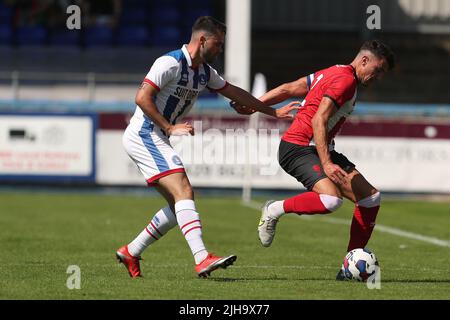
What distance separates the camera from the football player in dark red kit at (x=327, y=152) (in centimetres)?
911

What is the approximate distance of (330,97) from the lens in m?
9.12

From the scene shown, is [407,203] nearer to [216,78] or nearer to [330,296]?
[216,78]

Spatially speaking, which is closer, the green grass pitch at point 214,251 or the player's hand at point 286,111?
the green grass pitch at point 214,251

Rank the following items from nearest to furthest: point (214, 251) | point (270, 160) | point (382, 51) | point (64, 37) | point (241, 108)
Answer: point (382, 51) → point (241, 108) → point (214, 251) → point (270, 160) → point (64, 37)

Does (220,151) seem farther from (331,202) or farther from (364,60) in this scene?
(331,202)

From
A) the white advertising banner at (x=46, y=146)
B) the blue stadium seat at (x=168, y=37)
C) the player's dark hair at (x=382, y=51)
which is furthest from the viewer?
the blue stadium seat at (x=168, y=37)

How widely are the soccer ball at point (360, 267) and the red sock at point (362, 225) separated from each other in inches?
15.8

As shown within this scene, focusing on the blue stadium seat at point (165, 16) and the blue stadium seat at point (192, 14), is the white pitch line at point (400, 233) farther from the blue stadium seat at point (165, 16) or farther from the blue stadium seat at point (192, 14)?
the blue stadium seat at point (165, 16)

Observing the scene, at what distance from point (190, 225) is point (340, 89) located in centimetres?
167

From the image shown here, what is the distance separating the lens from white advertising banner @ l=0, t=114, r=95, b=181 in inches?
888

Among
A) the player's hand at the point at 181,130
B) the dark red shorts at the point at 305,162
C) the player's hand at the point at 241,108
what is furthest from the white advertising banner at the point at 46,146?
the player's hand at the point at 181,130

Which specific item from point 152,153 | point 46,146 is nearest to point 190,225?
point 152,153

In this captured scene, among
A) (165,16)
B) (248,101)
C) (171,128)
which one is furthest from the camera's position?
(165,16)
